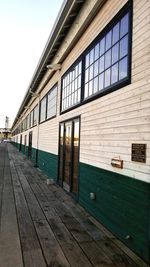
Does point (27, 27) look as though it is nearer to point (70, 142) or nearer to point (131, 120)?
point (70, 142)

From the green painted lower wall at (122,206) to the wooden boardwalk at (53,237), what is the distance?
0.14 m

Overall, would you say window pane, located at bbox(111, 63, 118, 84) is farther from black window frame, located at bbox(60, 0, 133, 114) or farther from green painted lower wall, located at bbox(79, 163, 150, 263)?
green painted lower wall, located at bbox(79, 163, 150, 263)

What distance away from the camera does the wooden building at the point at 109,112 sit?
3830mm

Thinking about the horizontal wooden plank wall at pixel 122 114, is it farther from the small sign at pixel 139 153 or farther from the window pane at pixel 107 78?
the window pane at pixel 107 78

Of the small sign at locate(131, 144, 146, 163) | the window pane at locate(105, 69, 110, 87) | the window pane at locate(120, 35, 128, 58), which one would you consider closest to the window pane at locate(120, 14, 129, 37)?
the window pane at locate(120, 35, 128, 58)

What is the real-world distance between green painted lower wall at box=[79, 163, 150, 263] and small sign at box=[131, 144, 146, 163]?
0.28 metres

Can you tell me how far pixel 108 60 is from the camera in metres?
5.29

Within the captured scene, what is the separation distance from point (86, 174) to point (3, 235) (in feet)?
7.34

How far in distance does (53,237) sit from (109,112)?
2.12m

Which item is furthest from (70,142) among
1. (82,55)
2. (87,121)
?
(82,55)

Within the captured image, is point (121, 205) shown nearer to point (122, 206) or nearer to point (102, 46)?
point (122, 206)

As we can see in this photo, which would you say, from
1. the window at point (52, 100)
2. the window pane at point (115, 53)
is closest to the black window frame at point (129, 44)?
the window pane at point (115, 53)

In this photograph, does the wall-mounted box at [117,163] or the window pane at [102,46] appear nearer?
the wall-mounted box at [117,163]

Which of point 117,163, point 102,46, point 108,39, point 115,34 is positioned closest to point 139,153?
point 117,163
